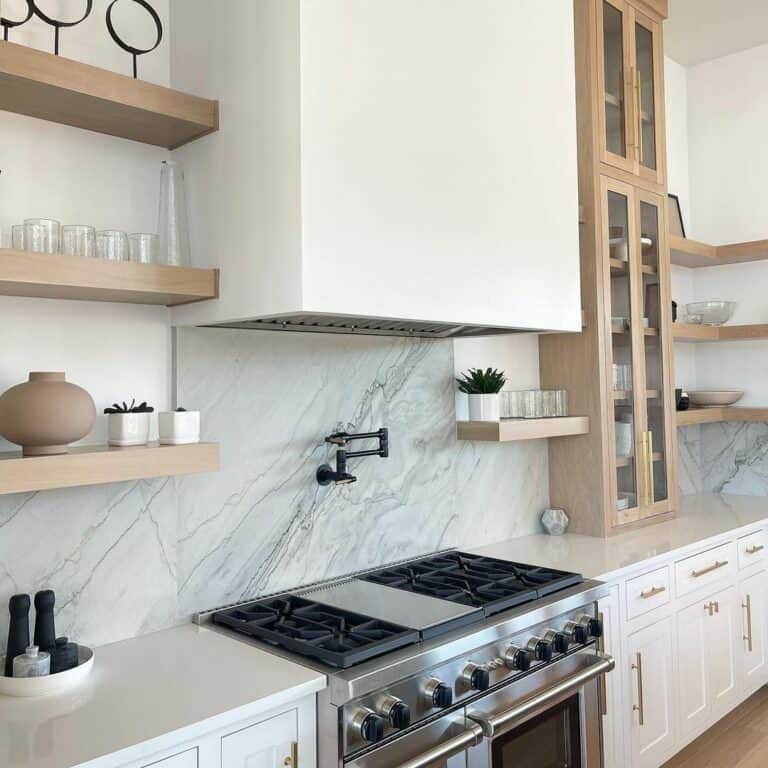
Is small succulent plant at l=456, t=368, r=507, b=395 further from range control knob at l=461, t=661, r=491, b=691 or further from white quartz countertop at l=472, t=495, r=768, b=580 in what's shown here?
range control knob at l=461, t=661, r=491, b=691

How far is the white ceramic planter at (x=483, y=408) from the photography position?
2719mm

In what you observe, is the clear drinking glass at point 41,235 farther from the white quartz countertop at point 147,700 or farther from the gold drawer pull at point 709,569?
the gold drawer pull at point 709,569

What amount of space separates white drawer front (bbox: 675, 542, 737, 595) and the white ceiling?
2491mm

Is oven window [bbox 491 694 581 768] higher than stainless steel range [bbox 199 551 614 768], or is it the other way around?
stainless steel range [bbox 199 551 614 768]

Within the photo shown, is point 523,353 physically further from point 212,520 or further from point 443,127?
point 212,520

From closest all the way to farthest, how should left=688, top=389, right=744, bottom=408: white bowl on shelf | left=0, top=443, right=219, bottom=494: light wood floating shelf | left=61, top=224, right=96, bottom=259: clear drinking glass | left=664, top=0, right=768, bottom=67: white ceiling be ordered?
left=0, top=443, right=219, bottom=494: light wood floating shelf
left=61, top=224, right=96, bottom=259: clear drinking glass
left=664, top=0, right=768, bottom=67: white ceiling
left=688, top=389, right=744, bottom=408: white bowl on shelf

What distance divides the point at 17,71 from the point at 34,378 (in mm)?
641

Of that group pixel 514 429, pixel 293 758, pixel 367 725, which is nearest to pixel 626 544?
pixel 514 429

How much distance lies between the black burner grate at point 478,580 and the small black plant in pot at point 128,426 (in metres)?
0.96

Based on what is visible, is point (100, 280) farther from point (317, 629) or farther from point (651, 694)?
point (651, 694)

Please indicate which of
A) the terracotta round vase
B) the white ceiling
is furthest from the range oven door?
the white ceiling

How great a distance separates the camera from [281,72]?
1.75m

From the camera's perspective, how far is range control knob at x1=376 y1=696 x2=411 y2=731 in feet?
5.39

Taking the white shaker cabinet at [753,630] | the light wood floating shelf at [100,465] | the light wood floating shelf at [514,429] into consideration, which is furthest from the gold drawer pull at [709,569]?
the light wood floating shelf at [100,465]
